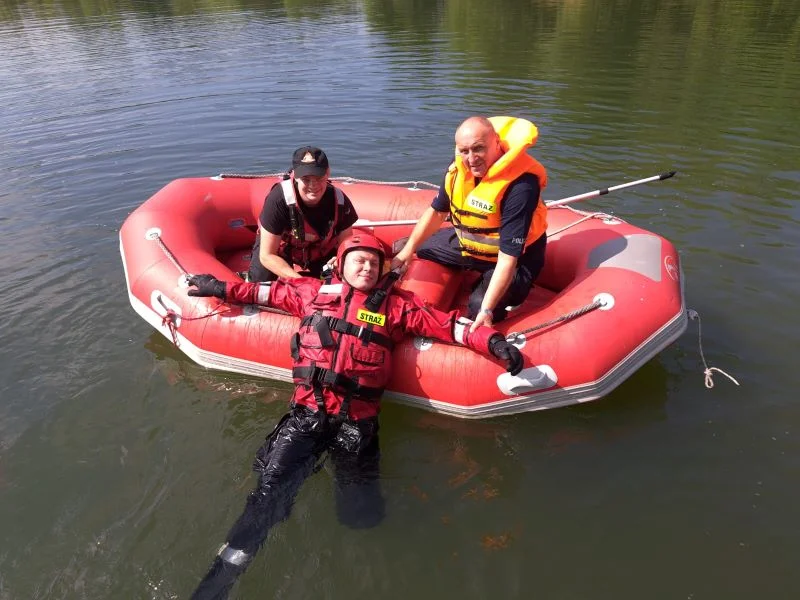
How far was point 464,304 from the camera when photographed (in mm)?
4398

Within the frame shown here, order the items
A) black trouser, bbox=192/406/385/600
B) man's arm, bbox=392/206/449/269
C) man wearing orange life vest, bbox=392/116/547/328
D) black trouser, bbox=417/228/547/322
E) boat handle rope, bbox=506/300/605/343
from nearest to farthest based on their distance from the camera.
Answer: black trouser, bbox=192/406/385/600 → man wearing orange life vest, bbox=392/116/547/328 → boat handle rope, bbox=506/300/605/343 → black trouser, bbox=417/228/547/322 → man's arm, bbox=392/206/449/269

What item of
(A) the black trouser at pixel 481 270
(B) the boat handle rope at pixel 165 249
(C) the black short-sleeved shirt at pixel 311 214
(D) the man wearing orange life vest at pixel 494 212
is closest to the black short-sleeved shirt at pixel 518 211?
(D) the man wearing orange life vest at pixel 494 212

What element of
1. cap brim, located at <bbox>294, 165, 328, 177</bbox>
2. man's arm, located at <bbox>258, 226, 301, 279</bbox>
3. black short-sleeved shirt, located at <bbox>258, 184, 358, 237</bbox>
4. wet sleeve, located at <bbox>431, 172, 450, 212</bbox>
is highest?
cap brim, located at <bbox>294, 165, 328, 177</bbox>

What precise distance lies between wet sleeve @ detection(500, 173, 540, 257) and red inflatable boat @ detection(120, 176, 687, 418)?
54 cm

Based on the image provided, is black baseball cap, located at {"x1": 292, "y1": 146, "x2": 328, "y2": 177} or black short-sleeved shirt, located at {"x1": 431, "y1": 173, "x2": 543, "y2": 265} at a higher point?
black baseball cap, located at {"x1": 292, "y1": 146, "x2": 328, "y2": 177}

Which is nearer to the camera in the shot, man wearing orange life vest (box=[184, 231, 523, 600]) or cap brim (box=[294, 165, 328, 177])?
man wearing orange life vest (box=[184, 231, 523, 600])

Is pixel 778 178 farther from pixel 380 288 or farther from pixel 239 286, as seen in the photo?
pixel 239 286

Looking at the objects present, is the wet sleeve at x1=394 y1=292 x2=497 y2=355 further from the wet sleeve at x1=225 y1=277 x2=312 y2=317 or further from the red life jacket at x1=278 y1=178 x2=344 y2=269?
the red life jacket at x1=278 y1=178 x2=344 y2=269

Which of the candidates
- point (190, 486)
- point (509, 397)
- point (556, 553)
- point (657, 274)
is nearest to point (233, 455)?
point (190, 486)

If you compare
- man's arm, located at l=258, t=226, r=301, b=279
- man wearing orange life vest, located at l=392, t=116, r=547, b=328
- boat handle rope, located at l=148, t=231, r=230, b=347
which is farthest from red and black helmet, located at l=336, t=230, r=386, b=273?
boat handle rope, located at l=148, t=231, r=230, b=347

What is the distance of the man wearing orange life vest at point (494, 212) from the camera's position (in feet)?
11.3

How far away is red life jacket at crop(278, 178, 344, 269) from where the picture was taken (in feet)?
13.2

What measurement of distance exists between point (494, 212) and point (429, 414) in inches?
54.5

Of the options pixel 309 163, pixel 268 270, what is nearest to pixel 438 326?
pixel 309 163
